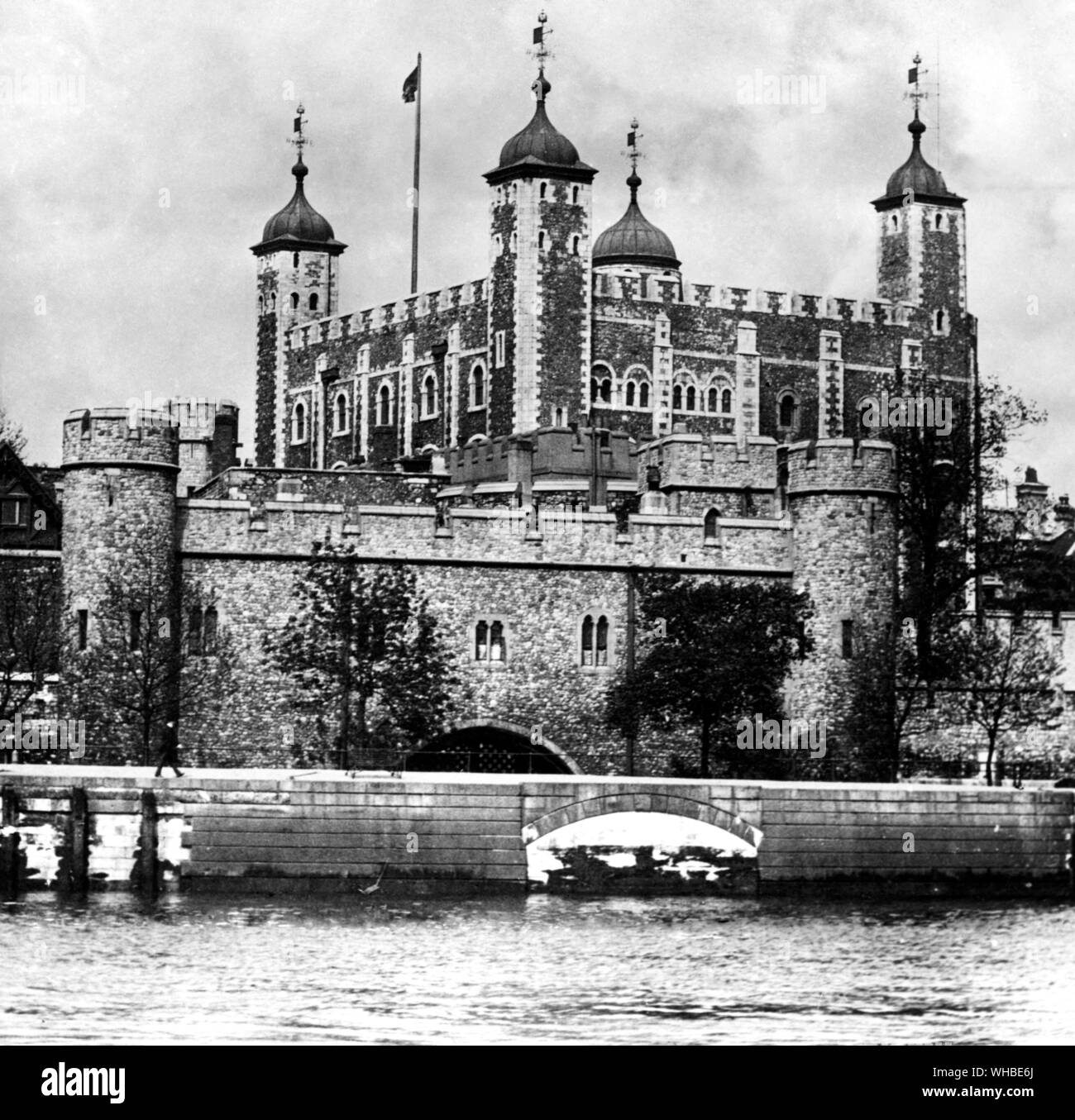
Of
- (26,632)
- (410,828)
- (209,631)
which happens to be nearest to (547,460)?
(209,631)

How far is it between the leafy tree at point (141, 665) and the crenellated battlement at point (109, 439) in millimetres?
1737

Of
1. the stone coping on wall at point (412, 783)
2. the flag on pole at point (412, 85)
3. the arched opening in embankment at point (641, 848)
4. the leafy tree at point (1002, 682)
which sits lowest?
the arched opening in embankment at point (641, 848)

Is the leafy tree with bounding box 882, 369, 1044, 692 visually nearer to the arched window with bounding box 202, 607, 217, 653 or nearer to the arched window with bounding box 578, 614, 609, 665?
the arched window with bounding box 578, 614, 609, 665

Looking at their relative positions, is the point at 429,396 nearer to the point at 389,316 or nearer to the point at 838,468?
the point at 389,316

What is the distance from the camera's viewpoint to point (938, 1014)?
39375 mm

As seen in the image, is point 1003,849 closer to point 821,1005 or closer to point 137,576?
point 821,1005

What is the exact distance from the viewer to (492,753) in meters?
60.5

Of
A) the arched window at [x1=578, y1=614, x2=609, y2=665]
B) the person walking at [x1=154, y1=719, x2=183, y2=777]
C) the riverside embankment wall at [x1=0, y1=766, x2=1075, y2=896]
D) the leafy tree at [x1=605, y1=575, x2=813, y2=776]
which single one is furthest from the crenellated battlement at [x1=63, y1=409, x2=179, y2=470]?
the leafy tree at [x1=605, y1=575, x2=813, y2=776]

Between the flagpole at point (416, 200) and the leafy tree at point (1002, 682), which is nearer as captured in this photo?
the leafy tree at point (1002, 682)

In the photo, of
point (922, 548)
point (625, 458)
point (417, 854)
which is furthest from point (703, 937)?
point (625, 458)

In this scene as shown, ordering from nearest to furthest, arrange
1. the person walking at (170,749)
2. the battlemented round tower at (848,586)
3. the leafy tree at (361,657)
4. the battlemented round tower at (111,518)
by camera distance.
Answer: the person walking at (170,749) → the battlemented round tower at (111,518) → the leafy tree at (361,657) → the battlemented round tower at (848,586)

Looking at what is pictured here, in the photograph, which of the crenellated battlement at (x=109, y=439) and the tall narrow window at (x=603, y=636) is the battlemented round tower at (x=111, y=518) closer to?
the crenellated battlement at (x=109, y=439)

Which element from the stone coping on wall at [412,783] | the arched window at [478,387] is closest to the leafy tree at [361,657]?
the stone coping on wall at [412,783]

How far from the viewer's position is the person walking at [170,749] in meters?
49.2
